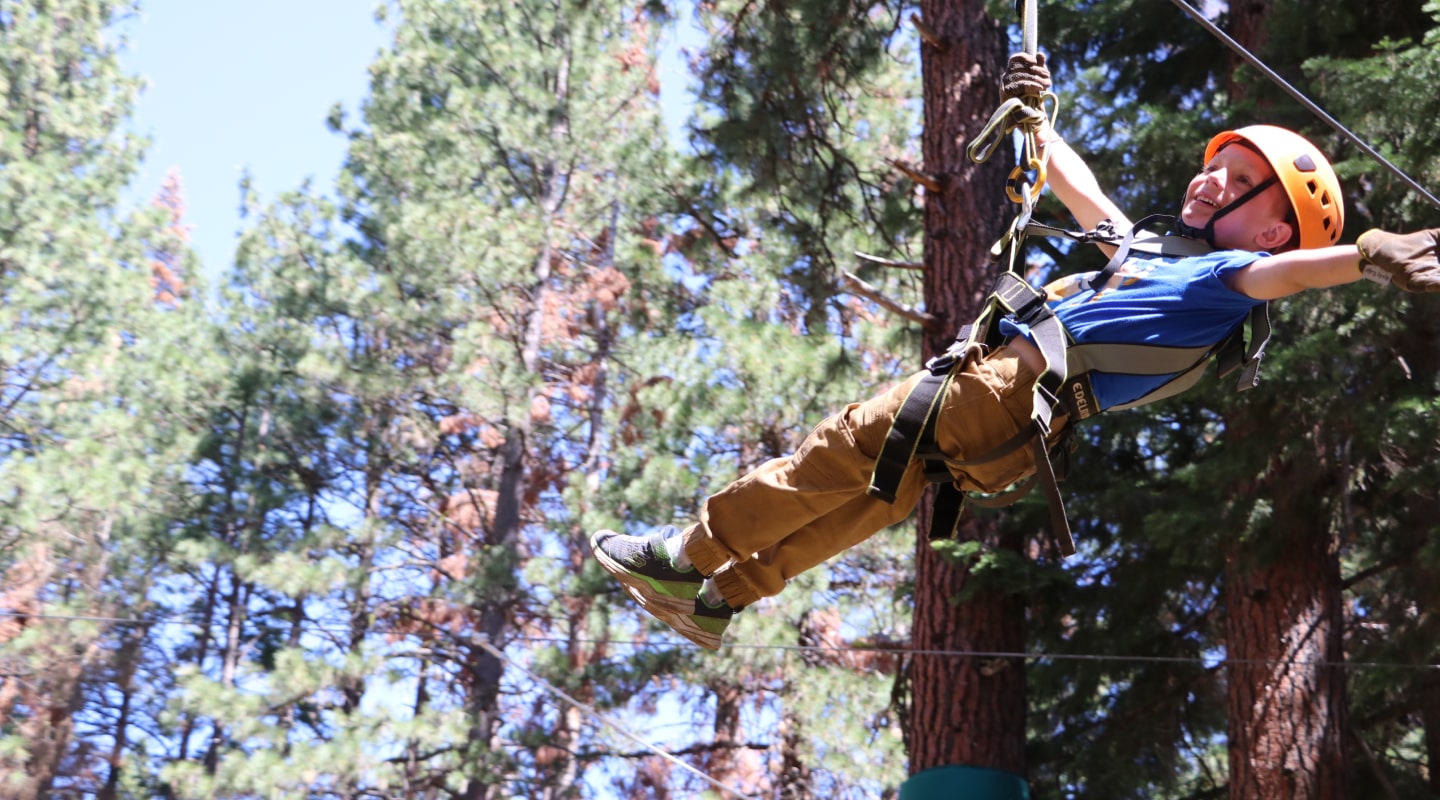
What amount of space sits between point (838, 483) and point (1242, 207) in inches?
45.8

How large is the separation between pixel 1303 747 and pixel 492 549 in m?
9.09

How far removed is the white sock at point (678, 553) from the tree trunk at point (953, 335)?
3.08 metres

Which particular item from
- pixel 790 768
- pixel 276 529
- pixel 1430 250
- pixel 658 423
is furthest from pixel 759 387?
pixel 1430 250

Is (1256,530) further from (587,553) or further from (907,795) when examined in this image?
(587,553)

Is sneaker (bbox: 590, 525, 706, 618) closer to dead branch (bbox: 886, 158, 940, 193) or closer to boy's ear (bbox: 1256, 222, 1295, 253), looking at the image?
boy's ear (bbox: 1256, 222, 1295, 253)

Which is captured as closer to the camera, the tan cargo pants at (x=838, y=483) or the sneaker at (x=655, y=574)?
the tan cargo pants at (x=838, y=483)

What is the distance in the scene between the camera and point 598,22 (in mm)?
15812

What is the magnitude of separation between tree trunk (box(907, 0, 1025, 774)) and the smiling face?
3.10 meters

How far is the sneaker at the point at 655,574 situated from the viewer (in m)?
3.75

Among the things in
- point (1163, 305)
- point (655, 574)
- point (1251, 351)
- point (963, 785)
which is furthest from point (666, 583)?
point (963, 785)

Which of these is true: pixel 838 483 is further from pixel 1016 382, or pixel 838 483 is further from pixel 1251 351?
pixel 1251 351

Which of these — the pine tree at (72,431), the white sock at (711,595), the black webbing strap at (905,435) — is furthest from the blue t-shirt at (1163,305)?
the pine tree at (72,431)

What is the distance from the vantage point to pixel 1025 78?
3549mm

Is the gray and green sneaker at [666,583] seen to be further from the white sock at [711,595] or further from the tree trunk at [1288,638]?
the tree trunk at [1288,638]
